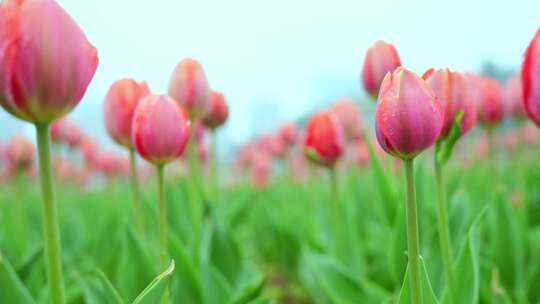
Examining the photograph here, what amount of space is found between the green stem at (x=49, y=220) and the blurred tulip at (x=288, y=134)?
2.29 m

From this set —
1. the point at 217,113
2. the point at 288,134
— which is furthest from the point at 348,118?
the point at 217,113

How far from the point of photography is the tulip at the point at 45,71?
0.52 meters

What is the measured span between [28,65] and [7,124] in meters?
8.63

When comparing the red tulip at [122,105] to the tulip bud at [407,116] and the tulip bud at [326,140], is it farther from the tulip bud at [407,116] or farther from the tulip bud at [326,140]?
the tulip bud at [407,116]

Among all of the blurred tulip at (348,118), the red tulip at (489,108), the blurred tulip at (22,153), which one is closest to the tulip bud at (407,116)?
the red tulip at (489,108)

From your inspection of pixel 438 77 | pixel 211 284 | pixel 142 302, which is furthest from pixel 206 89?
pixel 142 302

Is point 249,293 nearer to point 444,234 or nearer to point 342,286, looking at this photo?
point 342,286

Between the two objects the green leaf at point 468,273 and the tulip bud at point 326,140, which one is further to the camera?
the tulip bud at point 326,140

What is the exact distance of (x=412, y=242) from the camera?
52cm

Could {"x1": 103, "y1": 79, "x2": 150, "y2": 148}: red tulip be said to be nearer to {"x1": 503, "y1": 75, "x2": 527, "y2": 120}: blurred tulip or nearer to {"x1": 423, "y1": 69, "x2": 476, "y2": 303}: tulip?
{"x1": 423, "y1": 69, "x2": 476, "y2": 303}: tulip

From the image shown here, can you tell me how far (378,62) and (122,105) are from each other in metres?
0.45

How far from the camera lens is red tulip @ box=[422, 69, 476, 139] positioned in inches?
28.5

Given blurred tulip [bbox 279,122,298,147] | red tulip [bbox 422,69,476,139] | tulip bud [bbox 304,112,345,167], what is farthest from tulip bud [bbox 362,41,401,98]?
blurred tulip [bbox 279,122,298,147]

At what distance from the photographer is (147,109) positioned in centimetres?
75
